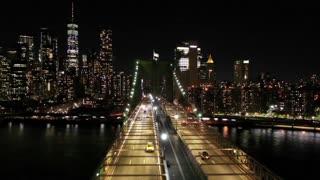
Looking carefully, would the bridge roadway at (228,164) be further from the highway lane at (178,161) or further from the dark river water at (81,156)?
the dark river water at (81,156)

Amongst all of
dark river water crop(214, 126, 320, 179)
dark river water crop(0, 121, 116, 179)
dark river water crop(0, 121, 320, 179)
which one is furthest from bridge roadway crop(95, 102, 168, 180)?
dark river water crop(214, 126, 320, 179)

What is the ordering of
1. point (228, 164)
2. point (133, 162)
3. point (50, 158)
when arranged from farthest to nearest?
point (50, 158)
point (133, 162)
point (228, 164)

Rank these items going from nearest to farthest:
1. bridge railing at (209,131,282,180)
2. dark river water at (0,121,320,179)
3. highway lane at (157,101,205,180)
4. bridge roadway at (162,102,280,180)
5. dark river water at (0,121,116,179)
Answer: bridge railing at (209,131,282,180) → bridge roadway at (162,102,280,180) → highway lane at (157,101,205,180) → dark river water at (0,121,116,179) → dark river water at (0,121,320,179)

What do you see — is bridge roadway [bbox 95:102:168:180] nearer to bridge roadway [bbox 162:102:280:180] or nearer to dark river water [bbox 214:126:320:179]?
bridge roadway [bbox 162:102:280:180]

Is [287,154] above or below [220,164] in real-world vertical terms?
below

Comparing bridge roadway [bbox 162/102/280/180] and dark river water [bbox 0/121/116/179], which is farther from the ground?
bridge roadway [bbox 162/102/280/180]

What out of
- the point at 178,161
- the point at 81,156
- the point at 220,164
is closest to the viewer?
the point at 220,164

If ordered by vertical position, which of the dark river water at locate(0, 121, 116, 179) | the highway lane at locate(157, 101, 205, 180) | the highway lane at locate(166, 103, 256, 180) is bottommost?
the dark river water at locate(0, 121, 116, 179)

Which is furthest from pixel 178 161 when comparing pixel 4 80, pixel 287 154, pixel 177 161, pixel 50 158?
pixel 4 80

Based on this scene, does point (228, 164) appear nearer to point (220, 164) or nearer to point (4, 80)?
point (220, 164)

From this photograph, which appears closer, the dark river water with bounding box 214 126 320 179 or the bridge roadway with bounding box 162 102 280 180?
the bridge roadway with bounding box 162 102 280 180

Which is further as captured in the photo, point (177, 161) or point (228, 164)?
point (177, 161)
